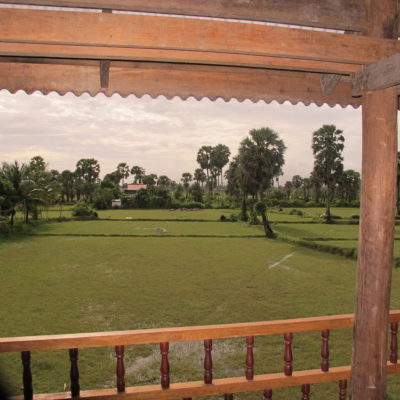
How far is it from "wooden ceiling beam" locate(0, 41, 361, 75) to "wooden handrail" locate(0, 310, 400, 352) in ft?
5.35

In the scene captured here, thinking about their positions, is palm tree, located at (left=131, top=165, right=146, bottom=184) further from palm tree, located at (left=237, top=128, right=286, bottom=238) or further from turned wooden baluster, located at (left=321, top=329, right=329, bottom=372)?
turned wooden baluster, located at (left=321, top=329, right=329, bottom=372)

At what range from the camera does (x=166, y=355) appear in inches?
86.3

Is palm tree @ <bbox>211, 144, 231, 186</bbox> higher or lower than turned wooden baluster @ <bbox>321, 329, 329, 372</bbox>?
higher

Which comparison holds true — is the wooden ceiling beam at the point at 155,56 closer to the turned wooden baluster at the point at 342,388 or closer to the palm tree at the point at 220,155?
the turned wooden baluster at the point at 342,388

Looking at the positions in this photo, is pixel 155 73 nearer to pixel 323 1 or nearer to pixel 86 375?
pixel 323 1

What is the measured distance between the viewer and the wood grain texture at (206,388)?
82.2 inches

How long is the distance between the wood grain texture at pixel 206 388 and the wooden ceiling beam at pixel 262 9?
7.46 ft

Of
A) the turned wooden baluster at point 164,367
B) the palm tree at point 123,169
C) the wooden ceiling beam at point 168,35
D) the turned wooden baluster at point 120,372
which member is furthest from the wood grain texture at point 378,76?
the palm tree at point 123,169

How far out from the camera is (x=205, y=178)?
7144cm

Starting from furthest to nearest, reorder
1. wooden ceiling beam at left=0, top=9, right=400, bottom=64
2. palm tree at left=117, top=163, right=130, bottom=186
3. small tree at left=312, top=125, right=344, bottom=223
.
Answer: palm tree at left=117, top=163, right=130, bottom=186, small tree at left=312, top=125, right=344, bottom=223, wooden ceiling beam at left=0, top=9, right=400, bottom=64

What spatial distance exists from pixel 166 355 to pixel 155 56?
183 cm

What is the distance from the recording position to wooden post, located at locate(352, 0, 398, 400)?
2180 millimetres

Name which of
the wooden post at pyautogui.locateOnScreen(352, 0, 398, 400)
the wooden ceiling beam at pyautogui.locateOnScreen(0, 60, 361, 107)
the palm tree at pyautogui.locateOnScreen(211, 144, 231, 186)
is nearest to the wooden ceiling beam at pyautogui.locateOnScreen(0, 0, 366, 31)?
the wooden post at pyautogui.locateOnScreen(352, 0, 398, 400)

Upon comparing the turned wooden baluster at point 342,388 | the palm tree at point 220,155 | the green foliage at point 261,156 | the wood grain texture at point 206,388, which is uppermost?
the palm tree at point 220,155
